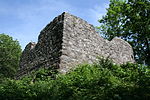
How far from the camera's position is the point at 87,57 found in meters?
9.04

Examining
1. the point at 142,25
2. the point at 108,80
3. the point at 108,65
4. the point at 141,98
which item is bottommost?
the point at 141,98

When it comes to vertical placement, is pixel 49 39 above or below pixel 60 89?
above

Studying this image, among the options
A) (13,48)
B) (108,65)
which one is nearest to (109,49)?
(108,65)

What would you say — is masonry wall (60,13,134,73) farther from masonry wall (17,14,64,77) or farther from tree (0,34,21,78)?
tree (0,34,21,78)

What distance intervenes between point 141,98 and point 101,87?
1.20m

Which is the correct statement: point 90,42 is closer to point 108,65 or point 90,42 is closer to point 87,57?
point 87,57

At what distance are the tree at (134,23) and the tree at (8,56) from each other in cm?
1261

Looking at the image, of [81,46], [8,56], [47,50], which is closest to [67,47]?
[81,46]

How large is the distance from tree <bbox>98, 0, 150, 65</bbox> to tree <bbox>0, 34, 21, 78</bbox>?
12.6 meters

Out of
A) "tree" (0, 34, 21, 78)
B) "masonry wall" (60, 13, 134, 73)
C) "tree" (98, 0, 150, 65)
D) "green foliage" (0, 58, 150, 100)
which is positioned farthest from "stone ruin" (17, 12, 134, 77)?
"tree" (0, 34, 21, 78)

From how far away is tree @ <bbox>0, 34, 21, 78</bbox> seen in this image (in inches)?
1087

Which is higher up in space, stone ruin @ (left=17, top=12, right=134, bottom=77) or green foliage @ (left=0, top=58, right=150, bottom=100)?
stone ruin @ (left=17, top=12, right=134, bottom=77)

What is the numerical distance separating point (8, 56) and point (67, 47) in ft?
69.1

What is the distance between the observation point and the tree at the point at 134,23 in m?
19.0
